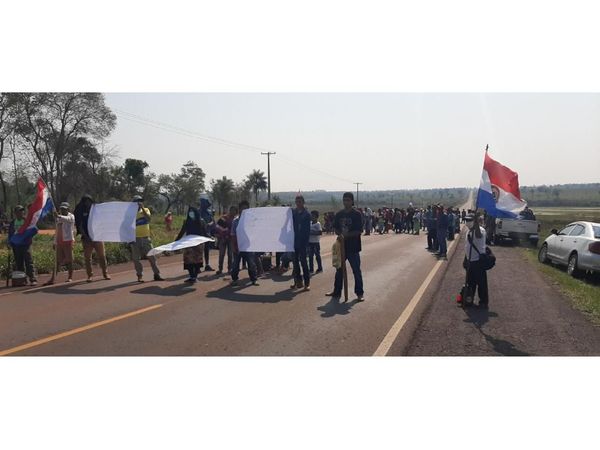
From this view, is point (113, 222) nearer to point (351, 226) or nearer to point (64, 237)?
point (64, 237)

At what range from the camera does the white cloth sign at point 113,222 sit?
35.1 ft

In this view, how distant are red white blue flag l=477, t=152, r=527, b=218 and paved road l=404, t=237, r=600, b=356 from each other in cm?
164

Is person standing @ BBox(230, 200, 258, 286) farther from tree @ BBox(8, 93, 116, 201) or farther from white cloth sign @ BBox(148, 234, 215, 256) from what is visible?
tree @ BBox(8, 93, 116, 201)

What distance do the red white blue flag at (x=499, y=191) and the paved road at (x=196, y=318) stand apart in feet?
7.29

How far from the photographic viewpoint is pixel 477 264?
818 cm

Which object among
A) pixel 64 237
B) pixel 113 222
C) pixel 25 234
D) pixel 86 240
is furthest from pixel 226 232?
pixel 25 234

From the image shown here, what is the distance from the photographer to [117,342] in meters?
5.96

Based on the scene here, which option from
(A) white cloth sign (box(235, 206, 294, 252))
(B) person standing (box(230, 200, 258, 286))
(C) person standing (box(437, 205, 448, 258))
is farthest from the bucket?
(C) person standing (box(437, 205, 448, 258))

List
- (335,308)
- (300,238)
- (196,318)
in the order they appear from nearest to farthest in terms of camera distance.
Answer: (196,318)
(335,308)
(300,238)

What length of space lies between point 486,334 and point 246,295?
4.29 m

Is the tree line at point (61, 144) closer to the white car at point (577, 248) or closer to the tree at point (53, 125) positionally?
the tree at point (53, 125)

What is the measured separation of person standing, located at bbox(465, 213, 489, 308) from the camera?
321 inches

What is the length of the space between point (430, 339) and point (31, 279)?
27.5 feet

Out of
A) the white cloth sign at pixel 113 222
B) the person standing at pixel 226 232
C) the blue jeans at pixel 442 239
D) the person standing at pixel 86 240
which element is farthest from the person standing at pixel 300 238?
the blue jeans at pixel 442 239
